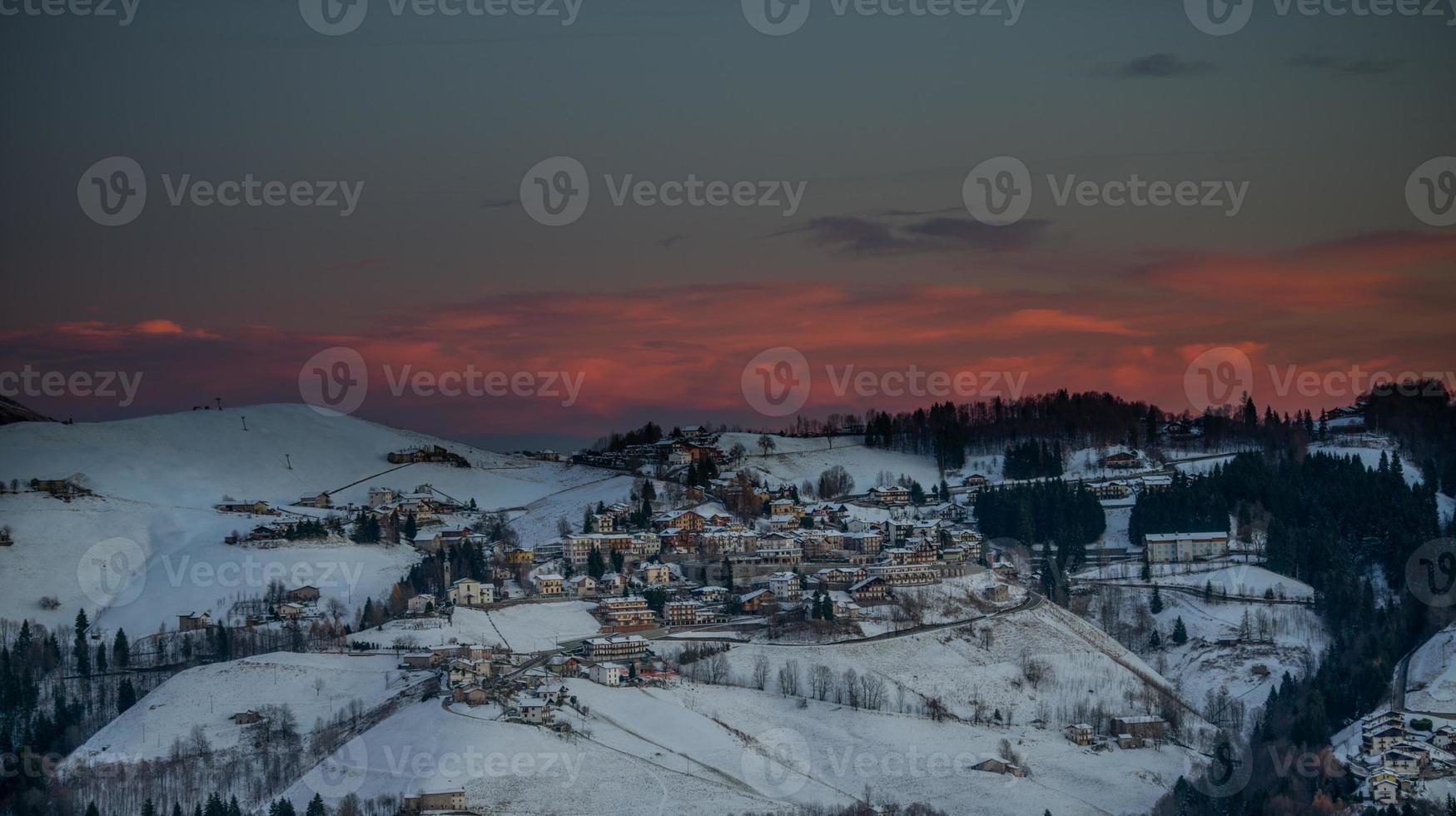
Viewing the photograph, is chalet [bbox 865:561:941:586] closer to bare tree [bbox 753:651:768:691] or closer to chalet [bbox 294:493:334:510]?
bare tree [bbox 753:651:768:691]

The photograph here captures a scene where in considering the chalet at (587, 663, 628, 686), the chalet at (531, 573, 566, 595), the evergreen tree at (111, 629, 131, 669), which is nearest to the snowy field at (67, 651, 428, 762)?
the evergreen tree at (111, 629, 131, 669)

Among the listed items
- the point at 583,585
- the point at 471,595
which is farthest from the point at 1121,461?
the point at 471,595

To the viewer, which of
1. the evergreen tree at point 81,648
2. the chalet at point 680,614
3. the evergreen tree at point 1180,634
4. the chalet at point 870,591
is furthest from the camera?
the evergreen tree at point 1180,634

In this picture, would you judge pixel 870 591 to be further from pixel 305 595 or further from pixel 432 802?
pixel 432 802

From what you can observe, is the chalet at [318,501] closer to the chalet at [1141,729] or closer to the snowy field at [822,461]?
the snowy field at [822,461]

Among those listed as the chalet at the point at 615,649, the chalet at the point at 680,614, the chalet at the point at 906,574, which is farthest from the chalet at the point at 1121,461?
the chalet at the point at 615,649

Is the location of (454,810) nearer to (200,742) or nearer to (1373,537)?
(200,742)
